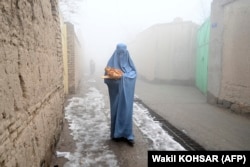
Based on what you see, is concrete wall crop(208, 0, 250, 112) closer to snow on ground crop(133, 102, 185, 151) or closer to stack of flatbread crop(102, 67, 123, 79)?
snow on ground crop(133, 102, 185, 151)

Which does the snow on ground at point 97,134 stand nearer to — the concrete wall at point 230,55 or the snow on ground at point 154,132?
the snow on ground at point 154,132

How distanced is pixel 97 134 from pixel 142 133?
89 cm

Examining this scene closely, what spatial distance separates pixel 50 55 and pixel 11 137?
2.10 m

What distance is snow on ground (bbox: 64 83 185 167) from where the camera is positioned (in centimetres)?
409

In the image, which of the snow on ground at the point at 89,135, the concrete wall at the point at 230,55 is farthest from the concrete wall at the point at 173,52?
the snow on ground at the point at 89,135

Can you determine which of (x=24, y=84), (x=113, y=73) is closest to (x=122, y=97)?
(x=113, y=73)

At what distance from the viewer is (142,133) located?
Result: 18.0ft

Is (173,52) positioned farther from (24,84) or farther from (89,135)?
(24,84)

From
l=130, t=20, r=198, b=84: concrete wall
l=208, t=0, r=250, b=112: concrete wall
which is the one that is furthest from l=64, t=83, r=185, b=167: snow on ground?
l=130, t=20, r=198, b=84: concrete wall

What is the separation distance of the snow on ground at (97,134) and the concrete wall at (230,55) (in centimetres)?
253

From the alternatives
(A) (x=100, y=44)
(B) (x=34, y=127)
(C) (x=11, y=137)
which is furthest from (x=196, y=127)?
(A) (x=100, y=44)

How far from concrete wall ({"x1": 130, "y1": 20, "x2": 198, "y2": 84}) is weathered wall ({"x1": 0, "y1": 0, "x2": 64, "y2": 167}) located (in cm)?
1237

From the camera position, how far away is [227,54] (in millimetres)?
8266

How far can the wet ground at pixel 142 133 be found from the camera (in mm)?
4168
